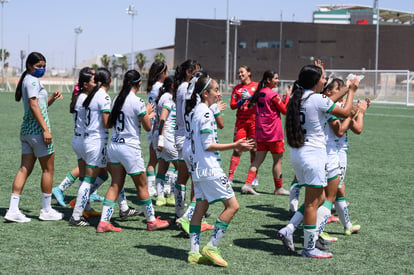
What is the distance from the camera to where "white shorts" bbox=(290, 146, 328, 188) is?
5.57 meters

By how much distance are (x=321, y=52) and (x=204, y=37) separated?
57.9 ft

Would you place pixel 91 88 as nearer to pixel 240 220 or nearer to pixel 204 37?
pixel 240 220

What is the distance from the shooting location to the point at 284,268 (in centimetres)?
544

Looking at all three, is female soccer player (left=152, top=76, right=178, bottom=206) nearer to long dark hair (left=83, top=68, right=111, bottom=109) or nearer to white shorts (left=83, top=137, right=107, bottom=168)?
white shorts (left=83, top=137, right=107, bottom=168)

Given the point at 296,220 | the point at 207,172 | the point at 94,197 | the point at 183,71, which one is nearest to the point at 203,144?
the point at 207,172

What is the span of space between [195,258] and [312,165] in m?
1.45

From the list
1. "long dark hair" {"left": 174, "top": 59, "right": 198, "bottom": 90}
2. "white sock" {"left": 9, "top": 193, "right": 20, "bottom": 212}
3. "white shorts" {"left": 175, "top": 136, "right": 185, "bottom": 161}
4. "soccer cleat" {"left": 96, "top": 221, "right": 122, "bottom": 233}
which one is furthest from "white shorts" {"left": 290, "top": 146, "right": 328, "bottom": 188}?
"white sock" {"left": 9, "top": 193, "right": 20, "bottom": 212}

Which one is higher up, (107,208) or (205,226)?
(107,208)

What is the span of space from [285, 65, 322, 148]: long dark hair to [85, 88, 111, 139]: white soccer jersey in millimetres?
2285

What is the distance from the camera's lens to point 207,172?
541 centimetres

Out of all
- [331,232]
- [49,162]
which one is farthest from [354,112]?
[49,162]

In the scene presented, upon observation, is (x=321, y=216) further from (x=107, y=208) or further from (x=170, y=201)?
(x=170, y=201)

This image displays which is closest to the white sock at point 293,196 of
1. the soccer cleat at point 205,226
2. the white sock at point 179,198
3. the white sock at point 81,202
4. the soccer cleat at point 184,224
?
the soccer cleat at point 205,226

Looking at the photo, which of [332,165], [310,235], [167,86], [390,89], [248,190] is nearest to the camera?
[310,235]
